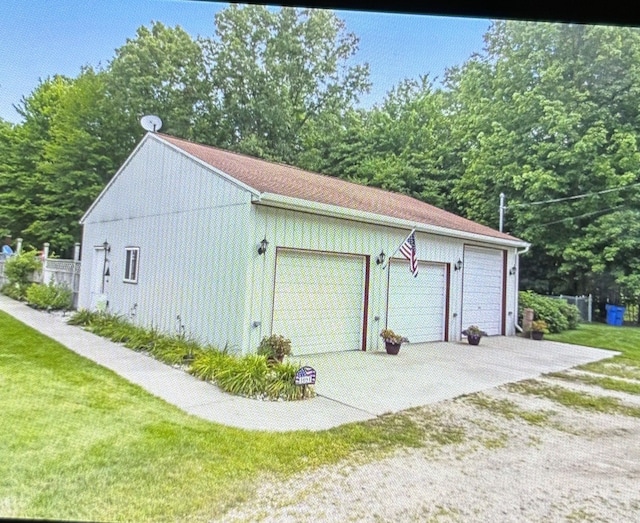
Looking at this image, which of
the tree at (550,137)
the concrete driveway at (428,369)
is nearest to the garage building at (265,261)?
the concrete driveway at (428,369)

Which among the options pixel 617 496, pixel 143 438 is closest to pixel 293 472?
pixel 143 438

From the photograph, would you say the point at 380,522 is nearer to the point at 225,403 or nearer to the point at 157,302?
the point at 225,403

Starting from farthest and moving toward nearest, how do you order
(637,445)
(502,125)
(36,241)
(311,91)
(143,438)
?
(311,91), (502,125), (36,241), (637,445), (143,438)

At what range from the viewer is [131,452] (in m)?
2.84

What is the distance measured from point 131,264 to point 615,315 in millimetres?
14240

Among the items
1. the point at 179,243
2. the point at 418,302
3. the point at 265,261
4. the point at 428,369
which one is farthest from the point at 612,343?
the point at 179,243

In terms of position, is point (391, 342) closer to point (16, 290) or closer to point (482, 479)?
point (482, 479)

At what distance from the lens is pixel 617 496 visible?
2691mm

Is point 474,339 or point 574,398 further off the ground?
point 474,339

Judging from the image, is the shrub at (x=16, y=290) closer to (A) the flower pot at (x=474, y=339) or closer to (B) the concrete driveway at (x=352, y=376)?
(B) the concrete driveway at (x=352, y=376)

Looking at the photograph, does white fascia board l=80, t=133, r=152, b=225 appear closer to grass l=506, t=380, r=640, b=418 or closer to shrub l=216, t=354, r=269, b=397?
shrub l=216, t=354, r=269, b=397

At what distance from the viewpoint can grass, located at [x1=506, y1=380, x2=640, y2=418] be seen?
15.2 ft

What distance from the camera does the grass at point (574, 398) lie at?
464 centimetres

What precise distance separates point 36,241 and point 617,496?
654 inches
